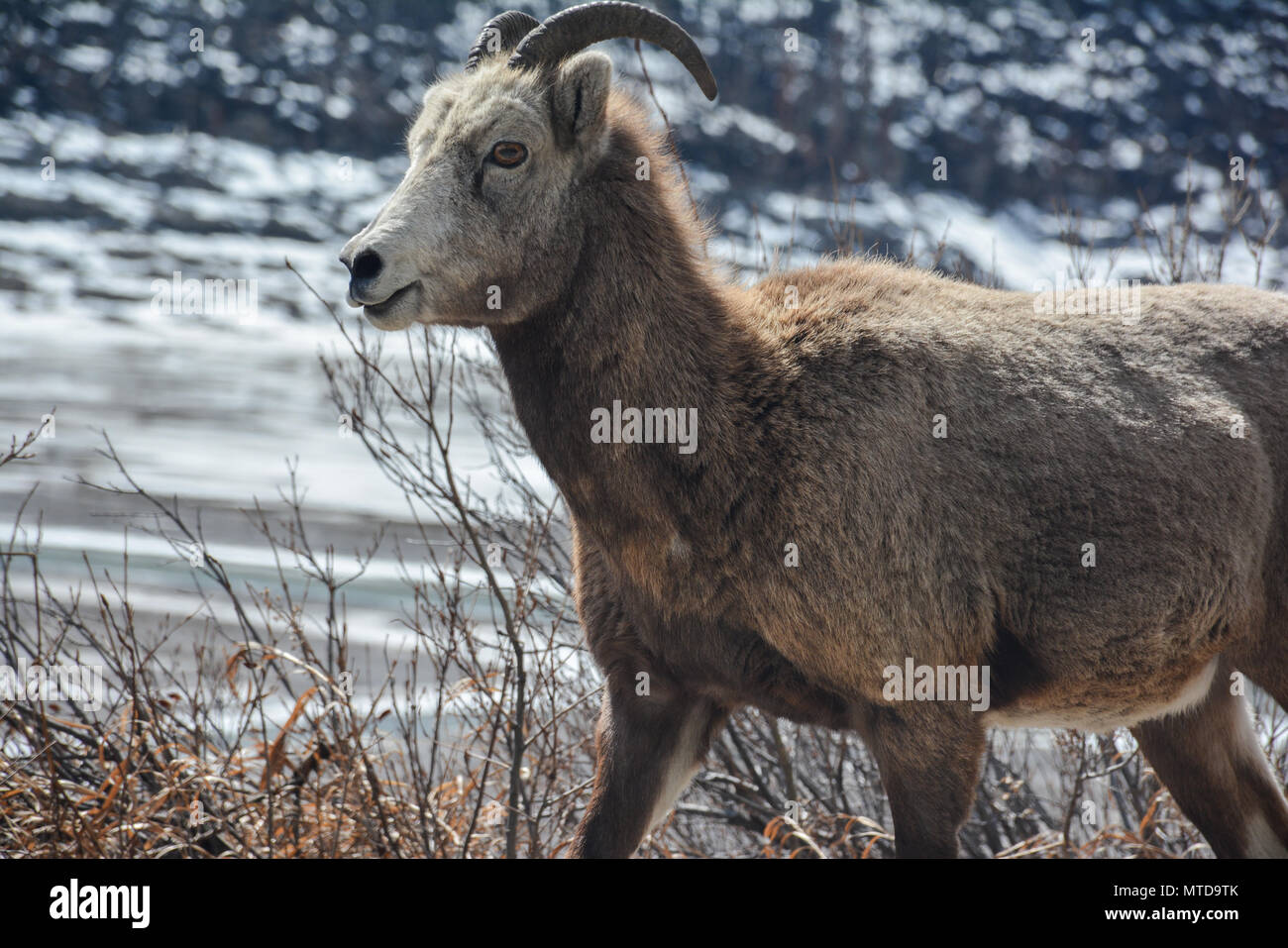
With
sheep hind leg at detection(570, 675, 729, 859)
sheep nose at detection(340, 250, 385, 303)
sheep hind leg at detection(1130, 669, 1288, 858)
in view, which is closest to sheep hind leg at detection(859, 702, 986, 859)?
sheep hind leg at detection(570, 675, 729, 859)

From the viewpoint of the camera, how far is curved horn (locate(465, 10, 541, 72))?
14.3 ft

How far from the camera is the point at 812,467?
148 inches

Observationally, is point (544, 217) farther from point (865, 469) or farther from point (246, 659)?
point (246, 659)

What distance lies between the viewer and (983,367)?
3979 mm

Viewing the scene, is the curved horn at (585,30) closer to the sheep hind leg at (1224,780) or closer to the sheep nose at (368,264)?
the sheep nose at (368,264)

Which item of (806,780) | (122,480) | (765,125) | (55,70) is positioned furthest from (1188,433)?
(55,70)

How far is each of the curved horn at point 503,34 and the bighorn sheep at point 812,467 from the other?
0.12m

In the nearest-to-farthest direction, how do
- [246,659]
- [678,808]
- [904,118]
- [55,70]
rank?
[246,659] < [678,808] < [904,118] < [55,70]

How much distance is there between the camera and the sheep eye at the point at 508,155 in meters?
3.82

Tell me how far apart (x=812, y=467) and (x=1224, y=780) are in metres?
2.06

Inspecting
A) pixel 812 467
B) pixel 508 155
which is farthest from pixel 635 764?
pixel 508 155

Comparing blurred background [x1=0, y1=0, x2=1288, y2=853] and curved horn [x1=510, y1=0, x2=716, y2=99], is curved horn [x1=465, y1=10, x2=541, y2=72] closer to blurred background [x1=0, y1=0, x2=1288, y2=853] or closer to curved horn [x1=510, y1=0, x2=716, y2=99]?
curved horn [x1=510, y1=0, x2=716, y2=99]

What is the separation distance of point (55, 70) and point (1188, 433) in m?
66.3

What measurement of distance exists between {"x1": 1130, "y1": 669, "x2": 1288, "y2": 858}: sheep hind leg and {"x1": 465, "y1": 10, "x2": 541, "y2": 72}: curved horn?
324cm
